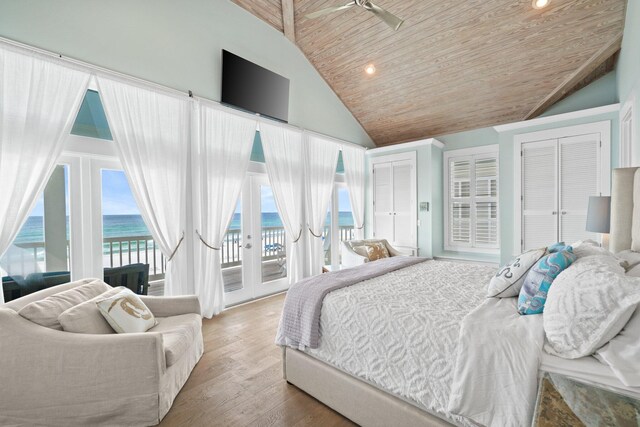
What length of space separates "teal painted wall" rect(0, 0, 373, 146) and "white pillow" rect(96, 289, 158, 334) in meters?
2.19

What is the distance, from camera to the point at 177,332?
2107 millimetres

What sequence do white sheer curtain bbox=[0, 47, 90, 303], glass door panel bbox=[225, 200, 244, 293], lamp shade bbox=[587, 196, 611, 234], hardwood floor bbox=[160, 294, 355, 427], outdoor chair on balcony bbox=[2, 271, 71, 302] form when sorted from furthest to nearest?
Result: 1. glass door panel bbox=[225, 200, 244, 293]
2. lamp shade bbox=[587, 196, 611, 234]
3. outdoor chair on balcony bbox=[2, 271, 71, 302]
4. white sheer curtain bbox=[0, 47, 90, 303]
5. hardwood floor bbox=[160, 294, 355, 427]

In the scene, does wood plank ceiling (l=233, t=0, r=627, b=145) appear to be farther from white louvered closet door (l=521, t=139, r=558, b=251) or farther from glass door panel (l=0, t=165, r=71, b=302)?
glass door panel (l=0, t=165, r=71, b=302)

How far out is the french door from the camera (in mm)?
3979

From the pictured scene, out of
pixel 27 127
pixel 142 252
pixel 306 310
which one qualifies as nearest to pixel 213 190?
pixel 142 252

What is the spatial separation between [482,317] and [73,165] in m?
3.46

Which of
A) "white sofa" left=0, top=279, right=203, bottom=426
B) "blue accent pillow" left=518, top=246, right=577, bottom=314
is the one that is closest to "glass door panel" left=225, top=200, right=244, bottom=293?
"white sofa" left=0, top=279, right=203, bottom=426

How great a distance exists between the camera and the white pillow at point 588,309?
1.03 m

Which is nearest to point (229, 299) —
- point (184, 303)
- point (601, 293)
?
point (184, 303)

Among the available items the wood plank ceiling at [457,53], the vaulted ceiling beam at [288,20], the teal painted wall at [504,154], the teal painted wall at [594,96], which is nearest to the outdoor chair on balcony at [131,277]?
the wood plank ceiling at [457,53]

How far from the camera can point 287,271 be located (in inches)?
179

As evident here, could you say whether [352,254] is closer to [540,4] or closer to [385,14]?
[385,14]

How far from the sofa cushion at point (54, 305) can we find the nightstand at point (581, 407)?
2.36 metres

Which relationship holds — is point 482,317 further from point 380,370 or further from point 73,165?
point 73,165
